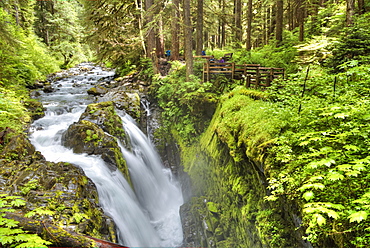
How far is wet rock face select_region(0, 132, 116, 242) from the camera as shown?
205 inches

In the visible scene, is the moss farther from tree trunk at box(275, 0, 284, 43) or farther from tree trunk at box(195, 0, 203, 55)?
tree trunk at box(275, 0, 284, 43)

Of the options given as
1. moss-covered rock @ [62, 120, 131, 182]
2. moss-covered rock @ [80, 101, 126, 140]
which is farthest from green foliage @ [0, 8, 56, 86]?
moss-covered rock @ [80, 101, 126, 140]

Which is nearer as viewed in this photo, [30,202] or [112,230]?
[30,202]

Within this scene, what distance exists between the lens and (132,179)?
418 inches

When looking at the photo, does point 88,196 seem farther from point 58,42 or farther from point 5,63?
point 58,42

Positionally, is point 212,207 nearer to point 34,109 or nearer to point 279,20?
point 34,109

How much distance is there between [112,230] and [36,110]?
9.43m

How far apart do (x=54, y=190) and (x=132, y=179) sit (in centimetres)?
491

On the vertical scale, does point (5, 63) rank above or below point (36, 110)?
above

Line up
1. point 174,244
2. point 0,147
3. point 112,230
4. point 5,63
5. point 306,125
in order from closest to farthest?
point 306,125 < point 112,230 < point 0,147 < point 174,244 < point 5,63

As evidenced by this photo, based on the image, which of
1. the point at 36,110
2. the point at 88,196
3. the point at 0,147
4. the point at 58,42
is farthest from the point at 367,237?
the point at 58,42

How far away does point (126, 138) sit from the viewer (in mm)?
11914

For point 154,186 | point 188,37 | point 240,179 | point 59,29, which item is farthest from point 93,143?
point 59,29

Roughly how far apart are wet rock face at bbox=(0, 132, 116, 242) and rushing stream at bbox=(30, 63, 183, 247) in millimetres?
1237
